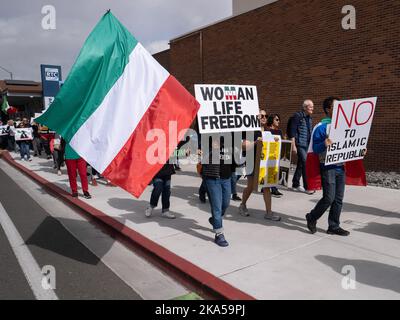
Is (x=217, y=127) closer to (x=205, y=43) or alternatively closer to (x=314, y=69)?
(x=314, y=69)

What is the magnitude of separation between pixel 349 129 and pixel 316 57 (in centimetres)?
700

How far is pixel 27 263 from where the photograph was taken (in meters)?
4.25

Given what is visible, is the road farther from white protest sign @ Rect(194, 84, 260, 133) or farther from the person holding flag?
the person holding flag

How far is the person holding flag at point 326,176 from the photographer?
180 inches

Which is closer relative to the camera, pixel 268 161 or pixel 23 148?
pixel 268 161

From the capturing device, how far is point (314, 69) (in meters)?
11.0

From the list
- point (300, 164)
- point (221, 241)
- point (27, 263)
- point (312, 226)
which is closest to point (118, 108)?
point (221, 241)

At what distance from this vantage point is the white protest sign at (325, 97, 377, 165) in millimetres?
4465

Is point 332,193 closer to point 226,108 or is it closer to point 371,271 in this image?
point 371,271

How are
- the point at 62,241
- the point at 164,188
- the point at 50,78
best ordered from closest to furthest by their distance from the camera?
the point at 62,241 < the point at 164,188 < the point at 50,78

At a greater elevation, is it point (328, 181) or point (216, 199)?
point (328, 181)

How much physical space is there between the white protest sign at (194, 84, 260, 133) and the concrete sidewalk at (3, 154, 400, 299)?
150 cm

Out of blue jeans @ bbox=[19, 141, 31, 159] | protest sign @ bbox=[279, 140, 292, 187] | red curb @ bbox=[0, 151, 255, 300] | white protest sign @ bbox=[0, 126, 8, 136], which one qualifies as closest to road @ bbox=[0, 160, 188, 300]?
red curb @ bbox=[0, 151, 255, 300]
